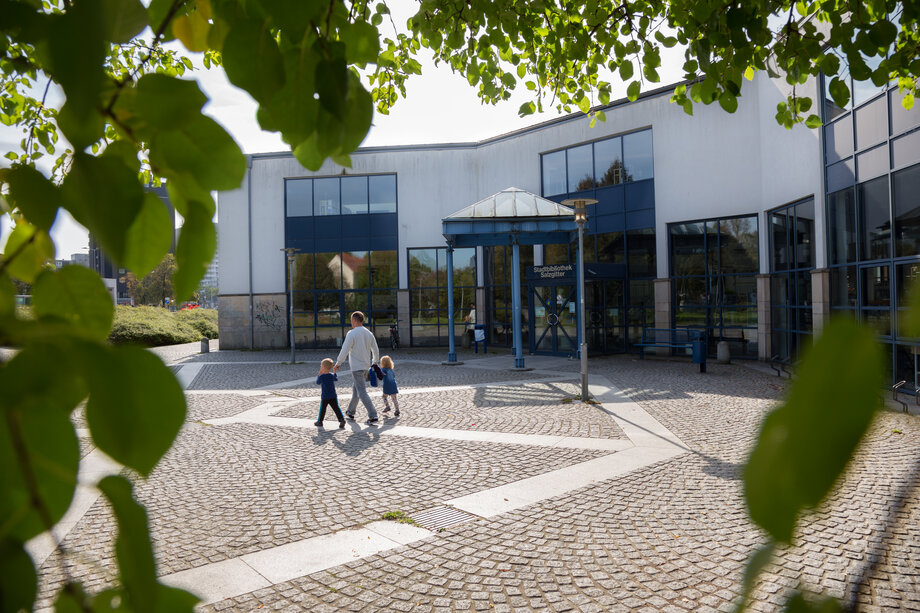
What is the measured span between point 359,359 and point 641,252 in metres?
14.1

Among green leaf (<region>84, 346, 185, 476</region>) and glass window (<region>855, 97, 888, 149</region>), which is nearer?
green leaf (<region>84, 346, 185, 476</region>)

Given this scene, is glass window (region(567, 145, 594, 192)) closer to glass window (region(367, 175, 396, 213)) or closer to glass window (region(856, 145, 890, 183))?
glass window (region(367, 175, 396, 213))

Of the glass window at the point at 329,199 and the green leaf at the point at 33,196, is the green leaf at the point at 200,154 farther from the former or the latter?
the glass window at the point at 329,199

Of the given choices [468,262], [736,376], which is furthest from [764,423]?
[468,262]

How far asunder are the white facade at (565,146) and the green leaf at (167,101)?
14.0 m

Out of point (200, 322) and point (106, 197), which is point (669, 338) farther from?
point (200, 322)

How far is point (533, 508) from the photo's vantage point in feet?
20.0

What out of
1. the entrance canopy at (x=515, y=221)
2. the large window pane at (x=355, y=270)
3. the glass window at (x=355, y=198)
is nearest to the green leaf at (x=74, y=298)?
the entrance canopy at (x=515, y=221)

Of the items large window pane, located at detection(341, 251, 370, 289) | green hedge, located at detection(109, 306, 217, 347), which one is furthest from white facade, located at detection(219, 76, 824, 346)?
green hedge, located at detection(109, 306, 217, 347)

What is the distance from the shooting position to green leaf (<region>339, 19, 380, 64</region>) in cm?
131

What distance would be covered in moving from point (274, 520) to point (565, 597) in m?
3.06

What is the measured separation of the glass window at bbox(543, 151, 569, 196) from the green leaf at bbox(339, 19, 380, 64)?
75.4 feet

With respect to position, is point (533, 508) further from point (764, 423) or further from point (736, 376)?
point (736, 376)

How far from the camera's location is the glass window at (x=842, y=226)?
534 inches
